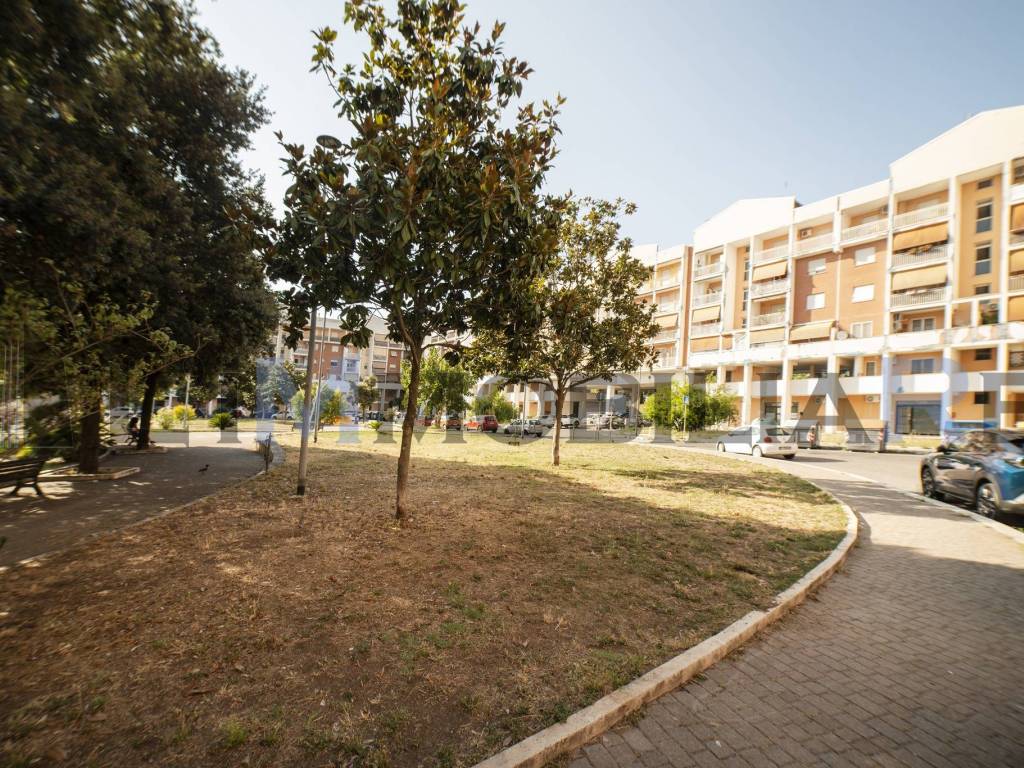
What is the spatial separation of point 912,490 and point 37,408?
73.4 feet

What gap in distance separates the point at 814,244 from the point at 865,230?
3520 millimetres

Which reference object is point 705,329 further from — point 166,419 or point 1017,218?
point 166,419

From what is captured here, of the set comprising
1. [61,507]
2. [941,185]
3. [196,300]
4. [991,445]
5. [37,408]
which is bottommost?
[61,507]

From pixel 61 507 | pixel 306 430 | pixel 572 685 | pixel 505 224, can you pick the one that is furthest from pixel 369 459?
pixel 572 685

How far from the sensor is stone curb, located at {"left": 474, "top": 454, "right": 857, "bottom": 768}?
2.50 metres

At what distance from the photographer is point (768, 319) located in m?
41.4

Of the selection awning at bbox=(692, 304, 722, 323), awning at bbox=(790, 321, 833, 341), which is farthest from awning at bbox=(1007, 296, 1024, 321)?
awning at bbox=(692, 304, 722, 323)

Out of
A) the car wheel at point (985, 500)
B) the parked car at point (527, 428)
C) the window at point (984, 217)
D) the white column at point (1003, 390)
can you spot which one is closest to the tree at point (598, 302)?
the car wheel at point (985, 500)

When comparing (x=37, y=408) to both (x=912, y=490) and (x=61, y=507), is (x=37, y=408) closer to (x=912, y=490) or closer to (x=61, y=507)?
(x=61, y=507)

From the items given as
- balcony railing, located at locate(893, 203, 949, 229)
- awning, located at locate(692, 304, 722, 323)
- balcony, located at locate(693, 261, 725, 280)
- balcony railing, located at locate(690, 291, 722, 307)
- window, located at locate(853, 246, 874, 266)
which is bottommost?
awning, located at locate(692, 304, 722, 323)

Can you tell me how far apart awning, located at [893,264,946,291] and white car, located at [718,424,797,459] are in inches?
847

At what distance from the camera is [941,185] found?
32625 mm

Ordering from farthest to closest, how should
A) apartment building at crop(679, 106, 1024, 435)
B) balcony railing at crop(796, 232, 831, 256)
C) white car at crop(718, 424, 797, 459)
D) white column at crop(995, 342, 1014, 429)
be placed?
1. balcony railing at crop(796, 232, 831, 256)
2. apartment building at crop(679, 106, 1024, 435)
3. white column at crop(995, 342, 1014, 429)
4. white car at crop(718, 424, 797, 459)

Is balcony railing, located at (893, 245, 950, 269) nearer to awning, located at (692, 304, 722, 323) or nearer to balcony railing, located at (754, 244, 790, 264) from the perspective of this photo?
balcony railing, located at (754, 244, 790, 264)
